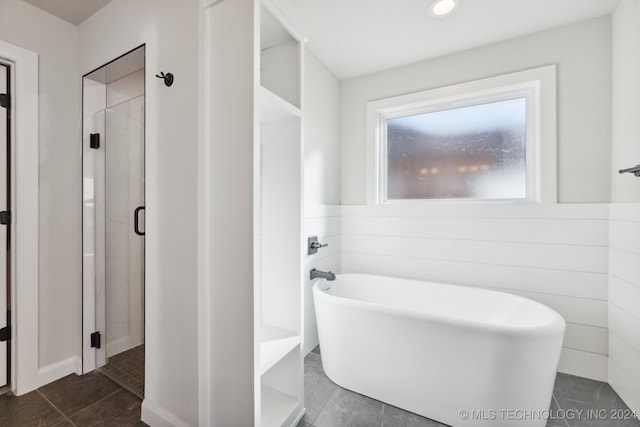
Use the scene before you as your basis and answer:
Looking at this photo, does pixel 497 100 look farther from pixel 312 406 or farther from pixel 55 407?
pixel 55 407

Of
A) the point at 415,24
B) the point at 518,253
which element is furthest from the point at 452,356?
the point at 415,24

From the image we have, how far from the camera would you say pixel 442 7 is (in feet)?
5.63

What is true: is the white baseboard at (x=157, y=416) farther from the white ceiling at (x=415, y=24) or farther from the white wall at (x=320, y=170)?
the white ceiling at (x=415, y=24)

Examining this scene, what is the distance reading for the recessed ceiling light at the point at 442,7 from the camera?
1673 mm

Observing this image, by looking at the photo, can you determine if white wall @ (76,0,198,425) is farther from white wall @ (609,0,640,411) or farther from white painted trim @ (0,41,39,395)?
white wall @ (609,0,640,411)

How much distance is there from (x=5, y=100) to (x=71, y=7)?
68 centimetres

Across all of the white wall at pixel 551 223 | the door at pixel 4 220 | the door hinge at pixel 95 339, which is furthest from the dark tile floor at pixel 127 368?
the white wall at pixel 551 223

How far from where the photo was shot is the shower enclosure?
180 centimetres

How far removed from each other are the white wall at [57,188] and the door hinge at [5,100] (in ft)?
0.45

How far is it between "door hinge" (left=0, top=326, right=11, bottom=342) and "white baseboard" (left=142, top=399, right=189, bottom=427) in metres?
0.99

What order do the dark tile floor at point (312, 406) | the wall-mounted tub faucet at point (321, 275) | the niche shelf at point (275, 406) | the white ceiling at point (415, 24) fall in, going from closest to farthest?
the niche shelf at point (275, 406)
the dark tile floor at point (312, 406)
the white ceiling at point (415, 24)
the wall-mounted tub faucet at point (321, 275)

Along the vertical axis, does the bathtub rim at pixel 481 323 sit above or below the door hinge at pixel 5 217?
below

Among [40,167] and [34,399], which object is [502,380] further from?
[40,167]

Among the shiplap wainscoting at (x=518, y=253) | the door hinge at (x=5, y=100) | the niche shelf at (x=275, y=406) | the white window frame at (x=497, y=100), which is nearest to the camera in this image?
the niche shelf at (x=275, y=406)
